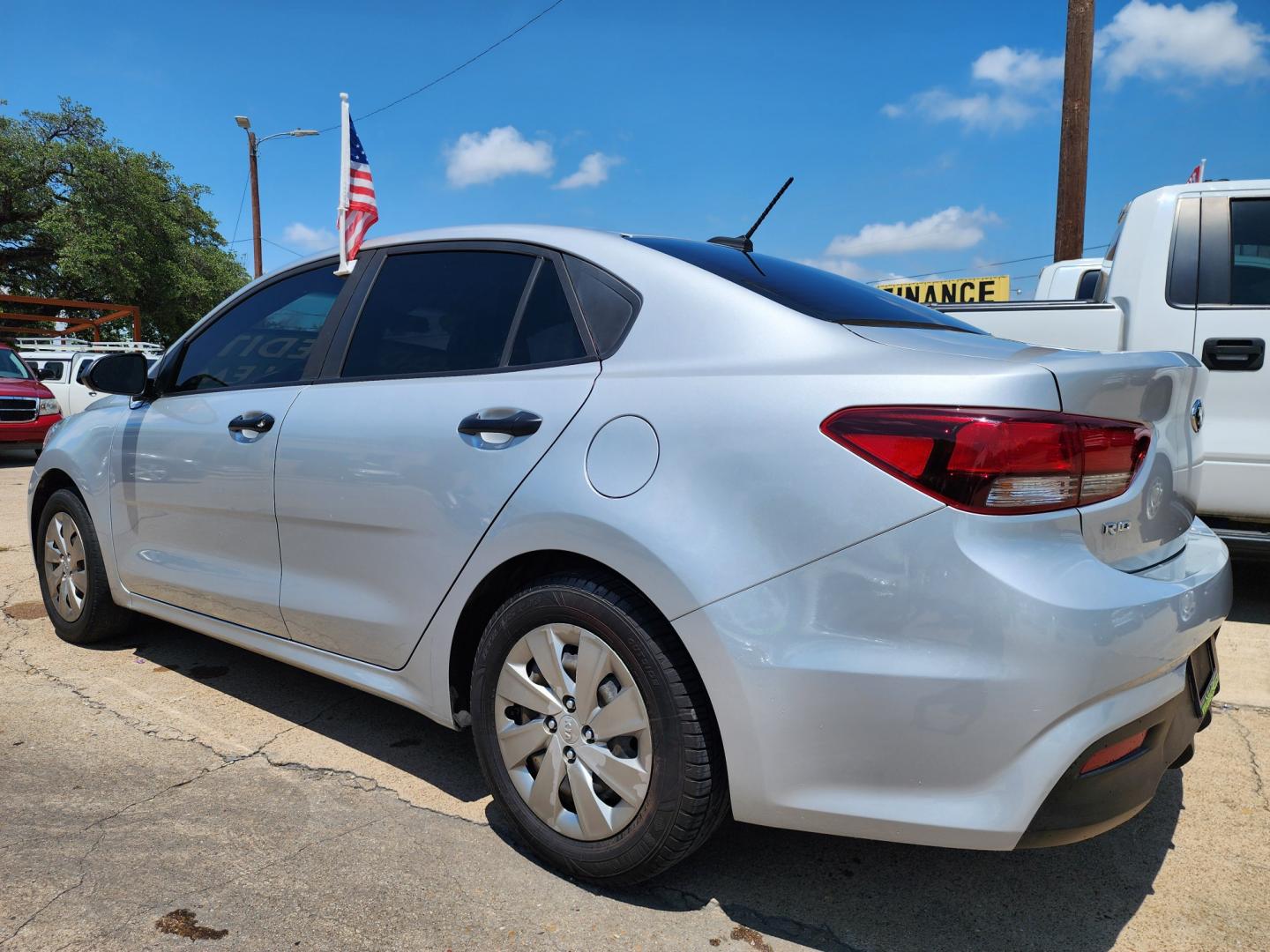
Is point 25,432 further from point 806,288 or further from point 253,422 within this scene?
point 806,288

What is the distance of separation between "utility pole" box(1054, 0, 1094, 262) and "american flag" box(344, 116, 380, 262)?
684cm

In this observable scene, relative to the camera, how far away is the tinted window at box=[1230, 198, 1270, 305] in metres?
4.27

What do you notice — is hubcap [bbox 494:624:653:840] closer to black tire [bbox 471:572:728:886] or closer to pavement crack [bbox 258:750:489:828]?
black tire [bbox 471:572:728:886]

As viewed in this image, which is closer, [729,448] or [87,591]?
[729,448]

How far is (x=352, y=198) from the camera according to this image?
3.49m

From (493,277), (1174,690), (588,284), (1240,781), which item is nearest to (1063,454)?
(1174,690)

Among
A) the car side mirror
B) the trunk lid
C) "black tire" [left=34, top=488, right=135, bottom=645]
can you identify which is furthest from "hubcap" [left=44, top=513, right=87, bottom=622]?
the trunk lid

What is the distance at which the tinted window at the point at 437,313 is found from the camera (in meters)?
2.56

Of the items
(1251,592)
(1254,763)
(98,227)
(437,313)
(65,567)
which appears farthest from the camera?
(98,227)

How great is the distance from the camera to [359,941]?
2037 millimetres

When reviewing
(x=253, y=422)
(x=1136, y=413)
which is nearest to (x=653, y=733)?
(x=1136, y=413)

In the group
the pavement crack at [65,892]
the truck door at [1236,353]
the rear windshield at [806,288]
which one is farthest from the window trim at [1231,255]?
the pavement crack at [65,892]

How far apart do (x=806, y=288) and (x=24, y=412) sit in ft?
43.4

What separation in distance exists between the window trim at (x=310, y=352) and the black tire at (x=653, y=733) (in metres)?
1.23
